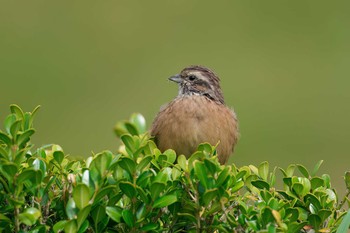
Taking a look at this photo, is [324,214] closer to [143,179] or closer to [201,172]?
[201,172]

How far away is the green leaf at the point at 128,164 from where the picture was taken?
10.1ft

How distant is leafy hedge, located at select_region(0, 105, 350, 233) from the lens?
2.97m

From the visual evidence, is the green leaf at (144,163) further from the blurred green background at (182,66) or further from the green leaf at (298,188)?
the blurred green background at (182,66)

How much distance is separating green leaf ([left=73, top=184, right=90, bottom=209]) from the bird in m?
1.71

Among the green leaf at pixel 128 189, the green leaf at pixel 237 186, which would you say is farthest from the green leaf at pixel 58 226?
the green leaf at pixel 237 186

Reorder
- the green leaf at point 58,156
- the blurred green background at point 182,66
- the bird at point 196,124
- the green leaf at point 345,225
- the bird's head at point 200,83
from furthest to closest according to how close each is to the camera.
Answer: the blurred green background at point 182,66, the bird's head at point 200,83, the bird at point 196,124, the green leaf at point 58,156, the green leaf at point 345,225

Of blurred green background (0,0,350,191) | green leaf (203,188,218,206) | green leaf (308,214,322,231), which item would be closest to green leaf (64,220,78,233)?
green leaf (203,188,218,206)

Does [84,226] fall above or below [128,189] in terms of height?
below

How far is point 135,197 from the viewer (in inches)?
120

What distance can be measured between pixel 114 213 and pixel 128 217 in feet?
0.16

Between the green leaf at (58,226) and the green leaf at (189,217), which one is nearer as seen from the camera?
the green leaf at (58,226)

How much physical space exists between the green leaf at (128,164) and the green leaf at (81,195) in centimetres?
20

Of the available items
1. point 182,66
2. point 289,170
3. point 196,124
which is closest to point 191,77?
point 196,124

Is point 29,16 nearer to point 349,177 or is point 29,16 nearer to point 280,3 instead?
point 280,3
